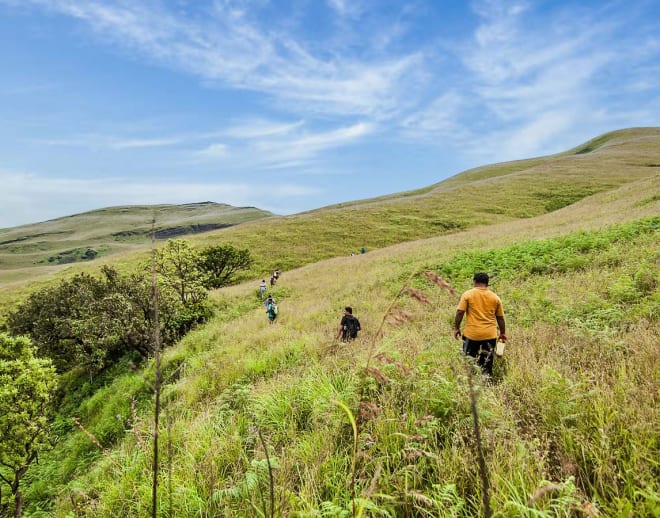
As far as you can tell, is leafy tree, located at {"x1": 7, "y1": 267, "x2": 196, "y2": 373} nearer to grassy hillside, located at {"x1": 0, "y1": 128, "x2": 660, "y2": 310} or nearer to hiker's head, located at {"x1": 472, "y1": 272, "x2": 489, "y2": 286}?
hiker's head, located at {"x1": 472, "y1": 272, "x2": 489, "y2": 286}

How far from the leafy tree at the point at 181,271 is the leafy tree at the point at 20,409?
768cm

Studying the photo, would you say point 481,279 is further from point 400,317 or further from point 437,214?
point 437,214

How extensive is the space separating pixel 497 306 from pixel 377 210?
60902 mm

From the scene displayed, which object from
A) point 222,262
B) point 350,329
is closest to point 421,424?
point 350,329

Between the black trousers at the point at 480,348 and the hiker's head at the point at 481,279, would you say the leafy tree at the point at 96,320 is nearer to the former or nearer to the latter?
the black trousers at the point at 480,348

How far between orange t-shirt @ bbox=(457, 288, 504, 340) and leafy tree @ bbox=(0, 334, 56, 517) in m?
15.3

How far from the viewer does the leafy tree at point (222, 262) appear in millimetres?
38531

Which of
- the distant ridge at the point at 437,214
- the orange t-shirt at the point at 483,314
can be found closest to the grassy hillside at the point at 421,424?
the orange t-shirt at the point at 483,314

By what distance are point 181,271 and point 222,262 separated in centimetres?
1552

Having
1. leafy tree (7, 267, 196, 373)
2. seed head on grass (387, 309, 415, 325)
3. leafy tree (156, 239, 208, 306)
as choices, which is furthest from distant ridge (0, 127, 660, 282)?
seed head on grass (387, 309, 415, 325)

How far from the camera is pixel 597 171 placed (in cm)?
6506

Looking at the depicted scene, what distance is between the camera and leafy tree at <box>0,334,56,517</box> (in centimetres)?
1330

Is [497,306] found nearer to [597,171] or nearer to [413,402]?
[413,402]

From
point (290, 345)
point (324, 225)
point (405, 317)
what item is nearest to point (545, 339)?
point (405, 317)
